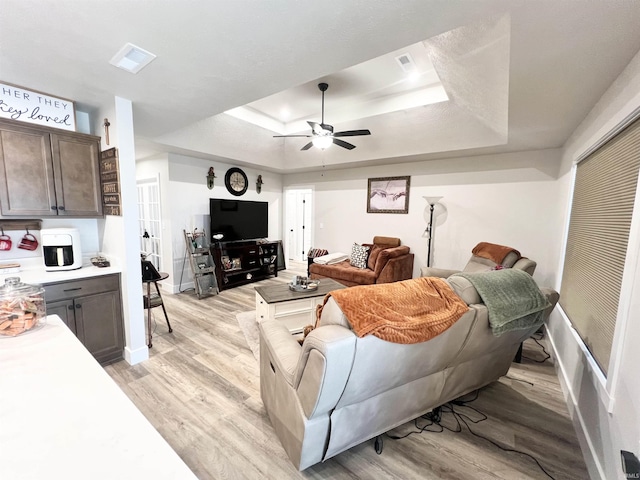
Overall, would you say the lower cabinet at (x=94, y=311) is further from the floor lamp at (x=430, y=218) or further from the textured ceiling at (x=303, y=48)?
the floor lamp at (x=430, y=218)

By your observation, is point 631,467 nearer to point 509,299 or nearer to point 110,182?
point 509,299

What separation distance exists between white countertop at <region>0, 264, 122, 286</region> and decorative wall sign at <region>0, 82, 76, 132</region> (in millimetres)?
1232

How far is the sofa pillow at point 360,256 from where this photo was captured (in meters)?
4.70

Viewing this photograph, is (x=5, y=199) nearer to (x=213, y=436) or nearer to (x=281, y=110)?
(x=213, y=436)

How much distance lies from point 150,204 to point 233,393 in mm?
4203

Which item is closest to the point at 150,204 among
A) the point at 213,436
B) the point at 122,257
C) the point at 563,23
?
the point at 122,257

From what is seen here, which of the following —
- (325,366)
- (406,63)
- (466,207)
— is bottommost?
(325,366)

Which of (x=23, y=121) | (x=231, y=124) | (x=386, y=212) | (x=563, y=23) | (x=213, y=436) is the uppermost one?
(x=231, y=124)

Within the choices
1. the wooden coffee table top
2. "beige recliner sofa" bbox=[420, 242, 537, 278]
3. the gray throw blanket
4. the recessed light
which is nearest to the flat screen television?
the wooden coffee table top

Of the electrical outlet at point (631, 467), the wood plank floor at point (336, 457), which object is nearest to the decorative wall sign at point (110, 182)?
the wood plank floor at point (336, 457)

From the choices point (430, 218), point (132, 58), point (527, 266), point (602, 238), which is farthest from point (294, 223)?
point (602, 238)

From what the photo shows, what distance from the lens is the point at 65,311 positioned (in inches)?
85.9

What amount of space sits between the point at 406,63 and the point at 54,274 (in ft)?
13.0

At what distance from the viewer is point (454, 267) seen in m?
4.45
